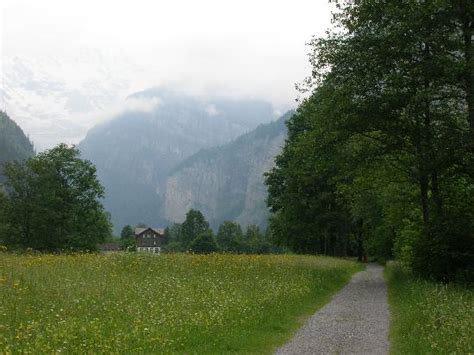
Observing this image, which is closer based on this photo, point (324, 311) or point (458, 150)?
point (324, 311)

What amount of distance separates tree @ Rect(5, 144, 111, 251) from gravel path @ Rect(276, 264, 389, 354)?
2250 inches

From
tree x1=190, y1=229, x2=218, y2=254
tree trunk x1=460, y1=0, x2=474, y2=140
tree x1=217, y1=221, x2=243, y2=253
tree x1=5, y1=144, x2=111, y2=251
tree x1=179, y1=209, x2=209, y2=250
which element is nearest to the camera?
tree trunk x1=460, y1=0, x2=474, y2=140

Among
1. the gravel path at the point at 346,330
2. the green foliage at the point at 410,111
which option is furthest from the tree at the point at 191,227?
the gravel path at the point at 346,330

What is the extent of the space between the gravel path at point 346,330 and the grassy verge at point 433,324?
0.45 metres

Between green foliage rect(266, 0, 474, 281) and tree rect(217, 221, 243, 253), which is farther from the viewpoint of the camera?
tree rect(217, 221, 243, 253)

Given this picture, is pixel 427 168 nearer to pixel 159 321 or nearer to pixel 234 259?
pixel 234 259

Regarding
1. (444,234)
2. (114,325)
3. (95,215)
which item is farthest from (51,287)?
(95,215)

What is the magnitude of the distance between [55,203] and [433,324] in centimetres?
6709

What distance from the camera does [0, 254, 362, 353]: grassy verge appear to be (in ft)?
36.3

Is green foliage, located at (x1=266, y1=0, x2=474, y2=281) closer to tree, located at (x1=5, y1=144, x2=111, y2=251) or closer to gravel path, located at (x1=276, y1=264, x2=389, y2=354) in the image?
gravel path, located at (x1=276, y1=264, x2=389, y2=354)

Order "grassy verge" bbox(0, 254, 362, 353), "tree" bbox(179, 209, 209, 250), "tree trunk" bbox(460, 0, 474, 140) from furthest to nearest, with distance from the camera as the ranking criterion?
1. "tree" bbox(179, 209, 209, 250)
2. "tree trunk" bbox(460, 0, 474, 140)
3. "grassy verge" bbox(0, 254, 362, 353)

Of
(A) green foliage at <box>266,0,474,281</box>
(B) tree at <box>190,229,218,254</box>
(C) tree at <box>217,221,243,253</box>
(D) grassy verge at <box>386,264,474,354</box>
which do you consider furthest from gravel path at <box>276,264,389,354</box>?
(C) tree at <box>217,221,243,253</box>

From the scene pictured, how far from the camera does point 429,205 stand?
98.9 ft

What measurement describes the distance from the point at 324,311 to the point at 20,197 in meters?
65.8
